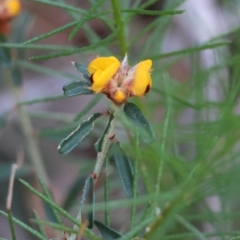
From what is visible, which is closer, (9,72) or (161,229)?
(161,229)

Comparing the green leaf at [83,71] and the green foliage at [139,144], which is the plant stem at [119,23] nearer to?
the green foliage at [139,144]

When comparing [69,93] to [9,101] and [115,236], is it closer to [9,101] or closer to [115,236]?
[115,236]

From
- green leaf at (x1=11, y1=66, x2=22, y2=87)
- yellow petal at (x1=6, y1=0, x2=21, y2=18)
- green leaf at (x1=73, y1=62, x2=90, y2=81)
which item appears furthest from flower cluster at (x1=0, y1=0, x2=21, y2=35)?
green leaf at (x1=73, y1=62, x2=90, y2=81)

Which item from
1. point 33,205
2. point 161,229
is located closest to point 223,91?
point 33,205

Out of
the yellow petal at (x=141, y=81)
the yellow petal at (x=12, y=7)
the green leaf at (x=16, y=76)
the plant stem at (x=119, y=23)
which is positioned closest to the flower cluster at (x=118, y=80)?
the yellow petal at (x=141, y=81)

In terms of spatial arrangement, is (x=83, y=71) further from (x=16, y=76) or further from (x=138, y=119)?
(x=16, y=76)

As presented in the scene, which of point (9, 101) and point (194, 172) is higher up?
point (9, 101)
